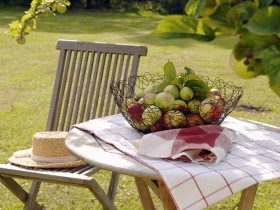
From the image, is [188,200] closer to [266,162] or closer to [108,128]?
[266,162]

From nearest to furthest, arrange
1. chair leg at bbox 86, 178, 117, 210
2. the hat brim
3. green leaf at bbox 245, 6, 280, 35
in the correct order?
1. green leaf at bbox 245, 6, 280, 35
2. chair leg at bbox 86, 178, 117, 210
3. the hat brim

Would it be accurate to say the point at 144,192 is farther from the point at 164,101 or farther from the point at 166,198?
the point at 164,101

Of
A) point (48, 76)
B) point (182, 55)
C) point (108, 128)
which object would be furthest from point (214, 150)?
point (182, 55)

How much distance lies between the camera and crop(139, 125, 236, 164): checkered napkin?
2.20m

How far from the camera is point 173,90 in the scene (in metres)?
2.40

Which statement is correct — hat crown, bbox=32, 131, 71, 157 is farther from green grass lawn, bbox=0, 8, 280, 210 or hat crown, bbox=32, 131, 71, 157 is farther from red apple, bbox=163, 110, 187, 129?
red apple, bbox=163, 110, 187, 129

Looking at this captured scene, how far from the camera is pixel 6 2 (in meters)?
25.8

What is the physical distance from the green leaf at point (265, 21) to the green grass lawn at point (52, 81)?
0.22 ft

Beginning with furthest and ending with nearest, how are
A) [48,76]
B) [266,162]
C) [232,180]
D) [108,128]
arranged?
[48,76]
[108,128]
[266,162]
[232,180]

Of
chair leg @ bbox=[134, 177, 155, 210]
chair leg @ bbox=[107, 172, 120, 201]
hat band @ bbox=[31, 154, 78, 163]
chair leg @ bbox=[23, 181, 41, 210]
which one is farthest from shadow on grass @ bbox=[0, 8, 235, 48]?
chair leg @ bbox=[134, 177, 155, 210]

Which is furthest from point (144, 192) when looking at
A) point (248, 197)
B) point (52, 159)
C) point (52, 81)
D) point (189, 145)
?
point (52, 81)

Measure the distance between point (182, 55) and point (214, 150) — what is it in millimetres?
10893

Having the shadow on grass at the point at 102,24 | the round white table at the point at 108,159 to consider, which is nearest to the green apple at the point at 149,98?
the round white table at the point at 108,159

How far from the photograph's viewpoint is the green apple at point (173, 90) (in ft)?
7.86
